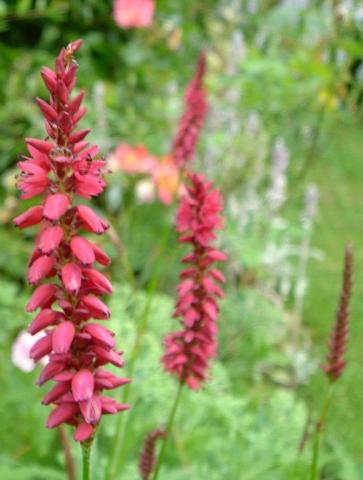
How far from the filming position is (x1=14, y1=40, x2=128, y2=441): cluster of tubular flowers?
1155 millimetres

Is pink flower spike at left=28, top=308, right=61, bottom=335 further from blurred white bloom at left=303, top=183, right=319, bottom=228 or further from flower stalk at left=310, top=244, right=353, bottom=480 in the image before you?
blurred white bloom at left=303, top=183, right=319, bottom=228

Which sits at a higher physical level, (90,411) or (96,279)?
(96,279)

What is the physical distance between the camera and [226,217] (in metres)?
4.49

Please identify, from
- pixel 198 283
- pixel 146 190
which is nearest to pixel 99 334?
pixel 198 283

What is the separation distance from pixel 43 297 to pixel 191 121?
4.82ft

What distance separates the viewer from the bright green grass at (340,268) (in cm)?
456

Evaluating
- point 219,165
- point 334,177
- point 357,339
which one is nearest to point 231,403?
point 219,165

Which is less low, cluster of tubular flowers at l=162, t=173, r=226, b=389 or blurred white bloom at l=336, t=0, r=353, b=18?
blurred white bloom at l=336, t=0, r=353, b=18

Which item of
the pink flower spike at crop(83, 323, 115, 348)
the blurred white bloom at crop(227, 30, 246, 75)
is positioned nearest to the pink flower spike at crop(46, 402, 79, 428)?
the pink flower spike at crop(83, 323, 115, 348)

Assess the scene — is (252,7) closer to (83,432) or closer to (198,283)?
(198,283)

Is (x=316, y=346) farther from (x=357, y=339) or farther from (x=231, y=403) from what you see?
(x=231, y=403)

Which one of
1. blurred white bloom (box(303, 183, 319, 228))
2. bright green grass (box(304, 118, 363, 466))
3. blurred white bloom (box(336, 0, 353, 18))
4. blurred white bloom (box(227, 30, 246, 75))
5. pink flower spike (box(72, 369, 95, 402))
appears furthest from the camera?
blurred white bloom (box(227, 30, 246, 75))

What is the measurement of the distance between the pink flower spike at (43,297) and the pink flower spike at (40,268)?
0.05 metres

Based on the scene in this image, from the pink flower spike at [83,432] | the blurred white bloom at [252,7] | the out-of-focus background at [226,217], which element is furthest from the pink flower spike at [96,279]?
the blurred white bloom at [252,7]
